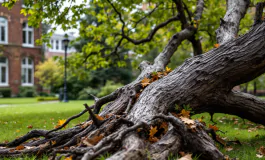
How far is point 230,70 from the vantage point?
414cm

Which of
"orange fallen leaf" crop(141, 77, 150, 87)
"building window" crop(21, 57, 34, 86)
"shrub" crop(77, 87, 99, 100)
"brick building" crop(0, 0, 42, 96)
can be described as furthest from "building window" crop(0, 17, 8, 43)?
"orange fallen leaf" crop(141, 77, 150, 87)

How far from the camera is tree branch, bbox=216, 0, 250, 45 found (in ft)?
20.2

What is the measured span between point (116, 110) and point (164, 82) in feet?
2.54

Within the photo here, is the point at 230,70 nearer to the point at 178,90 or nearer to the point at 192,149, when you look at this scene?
the point at 178,90

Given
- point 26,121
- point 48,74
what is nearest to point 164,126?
point 26,121

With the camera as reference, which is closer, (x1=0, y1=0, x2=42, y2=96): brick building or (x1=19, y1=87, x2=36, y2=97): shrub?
(x1=19, y1=87, x2=36, y2=97): shrub

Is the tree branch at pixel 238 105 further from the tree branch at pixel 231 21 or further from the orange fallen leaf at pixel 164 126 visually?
the tree branch at pixel 231 21

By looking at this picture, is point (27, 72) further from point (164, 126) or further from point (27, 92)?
point (164, 126)

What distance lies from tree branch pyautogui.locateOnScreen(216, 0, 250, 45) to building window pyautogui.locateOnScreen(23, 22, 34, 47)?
2964 centimetres

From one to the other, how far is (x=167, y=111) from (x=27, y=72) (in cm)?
3238

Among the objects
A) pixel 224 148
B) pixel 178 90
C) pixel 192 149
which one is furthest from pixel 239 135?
pixel 192 149

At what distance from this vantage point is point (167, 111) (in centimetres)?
386

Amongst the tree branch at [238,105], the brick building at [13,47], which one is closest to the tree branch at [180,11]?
the tree branch at [238,105]

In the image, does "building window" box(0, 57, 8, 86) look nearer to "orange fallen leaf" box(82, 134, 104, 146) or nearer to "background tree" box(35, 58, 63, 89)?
"background tree" box(35, 58, 63, 89)
